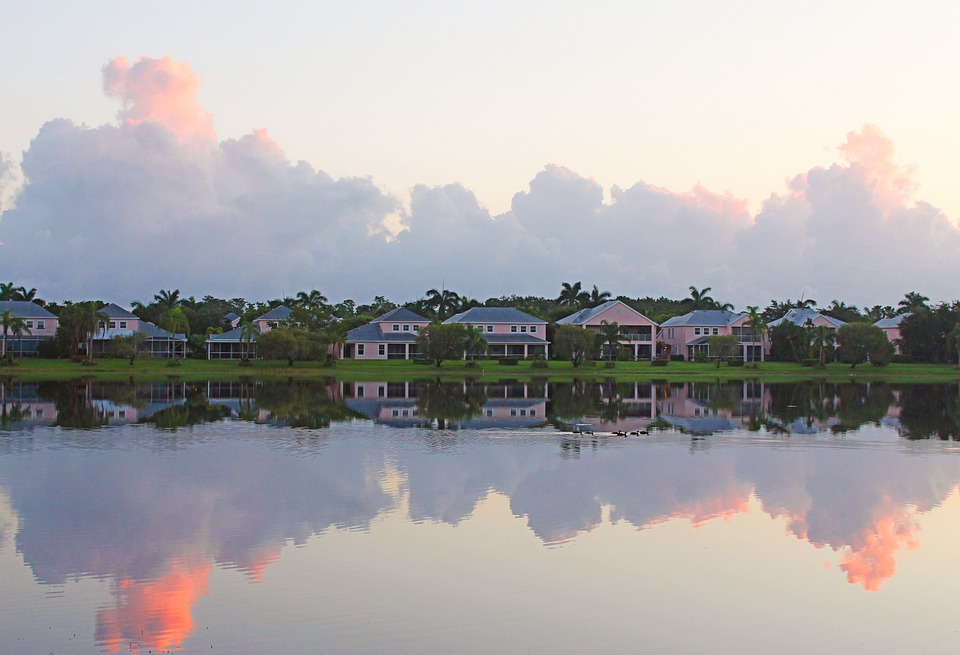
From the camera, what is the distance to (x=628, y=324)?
111 meters

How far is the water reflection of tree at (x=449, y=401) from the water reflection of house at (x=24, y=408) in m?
16.2

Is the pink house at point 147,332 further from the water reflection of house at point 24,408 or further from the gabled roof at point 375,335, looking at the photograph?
the water reflection of house at point 24,408

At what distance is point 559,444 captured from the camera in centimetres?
3253

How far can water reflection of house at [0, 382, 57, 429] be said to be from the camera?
38.2 meters

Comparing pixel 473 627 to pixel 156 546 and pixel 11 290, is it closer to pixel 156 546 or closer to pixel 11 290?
pixel 156 546

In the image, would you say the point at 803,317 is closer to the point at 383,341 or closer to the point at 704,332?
the point at 704,332

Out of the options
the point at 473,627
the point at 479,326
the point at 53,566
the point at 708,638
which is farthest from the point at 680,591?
the point at 479,326

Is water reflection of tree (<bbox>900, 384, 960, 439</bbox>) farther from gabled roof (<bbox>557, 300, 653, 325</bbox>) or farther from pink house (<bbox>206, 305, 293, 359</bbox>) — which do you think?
pink house (<bbox>206, 305, 293, 359</bbox>)

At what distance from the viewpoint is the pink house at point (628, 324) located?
4296 inches

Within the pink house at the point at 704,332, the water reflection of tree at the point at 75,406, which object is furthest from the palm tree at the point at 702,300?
the water reflection of tree at the point at 75,406

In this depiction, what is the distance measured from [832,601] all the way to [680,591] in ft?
7.42

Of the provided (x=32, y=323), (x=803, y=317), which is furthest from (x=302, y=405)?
(x=803, y=317)

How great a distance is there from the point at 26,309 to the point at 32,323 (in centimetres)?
191

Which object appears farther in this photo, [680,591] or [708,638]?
[680,591]
